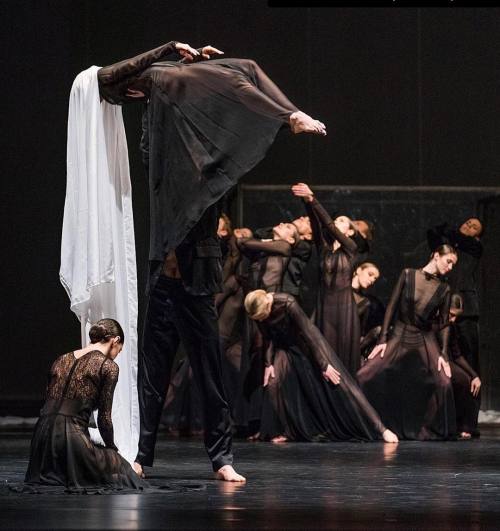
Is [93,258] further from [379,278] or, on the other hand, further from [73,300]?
[379,278]

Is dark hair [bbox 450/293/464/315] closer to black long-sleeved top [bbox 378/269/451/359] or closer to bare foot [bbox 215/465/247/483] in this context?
black long-sleeved top [bbox 378/269/451/359]

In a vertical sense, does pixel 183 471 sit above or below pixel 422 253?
below

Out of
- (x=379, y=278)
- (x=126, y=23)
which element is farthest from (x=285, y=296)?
(x=126, y=23)

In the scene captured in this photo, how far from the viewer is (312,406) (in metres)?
8.43

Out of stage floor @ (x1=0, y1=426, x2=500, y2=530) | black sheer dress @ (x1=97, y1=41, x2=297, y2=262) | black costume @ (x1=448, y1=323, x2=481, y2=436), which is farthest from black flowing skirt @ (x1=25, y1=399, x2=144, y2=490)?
black costume @ (x1=448, y1=323, x2=481, y2=436)

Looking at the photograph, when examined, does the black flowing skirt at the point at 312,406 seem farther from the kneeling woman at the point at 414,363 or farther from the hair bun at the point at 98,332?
the hair bun at the point at 98,332

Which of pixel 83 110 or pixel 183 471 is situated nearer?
pixel 83 110

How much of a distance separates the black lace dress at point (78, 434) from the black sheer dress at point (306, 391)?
134 inches

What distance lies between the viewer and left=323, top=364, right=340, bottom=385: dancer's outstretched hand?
827 centimetres

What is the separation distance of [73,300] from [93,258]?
0.19m

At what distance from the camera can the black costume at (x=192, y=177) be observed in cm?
520

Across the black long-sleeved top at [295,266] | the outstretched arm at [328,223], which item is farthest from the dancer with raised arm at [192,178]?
the black long-sleeved top at [295,266]

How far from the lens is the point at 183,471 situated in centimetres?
592

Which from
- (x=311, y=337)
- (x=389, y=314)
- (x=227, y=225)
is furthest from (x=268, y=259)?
(x=311, y=337)
